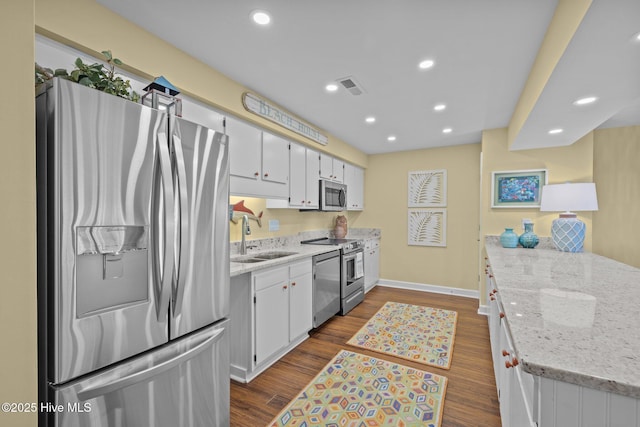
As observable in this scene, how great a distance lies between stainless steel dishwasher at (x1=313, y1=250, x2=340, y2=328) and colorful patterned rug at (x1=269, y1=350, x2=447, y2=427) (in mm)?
759

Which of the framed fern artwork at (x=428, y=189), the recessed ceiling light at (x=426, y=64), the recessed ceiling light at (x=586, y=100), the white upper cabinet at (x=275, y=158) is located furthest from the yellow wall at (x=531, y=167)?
the white upper cabinet at (x=275, y=158)

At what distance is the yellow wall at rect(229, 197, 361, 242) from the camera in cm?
296

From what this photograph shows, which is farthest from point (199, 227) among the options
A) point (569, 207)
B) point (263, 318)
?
point (569, 207)

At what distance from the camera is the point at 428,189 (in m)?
4.86

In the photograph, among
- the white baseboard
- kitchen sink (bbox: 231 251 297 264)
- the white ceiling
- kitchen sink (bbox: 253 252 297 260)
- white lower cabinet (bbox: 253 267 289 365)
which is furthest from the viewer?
the white baseboard

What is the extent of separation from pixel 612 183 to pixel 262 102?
4.53 m

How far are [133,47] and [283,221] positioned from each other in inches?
93.8

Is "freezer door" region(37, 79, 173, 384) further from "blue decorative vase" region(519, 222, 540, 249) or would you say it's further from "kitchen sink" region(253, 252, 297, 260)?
"blue decorative vase" region(519, 222, 540, 249)

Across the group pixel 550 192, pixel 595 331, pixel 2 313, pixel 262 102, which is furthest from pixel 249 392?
pixel 550 192

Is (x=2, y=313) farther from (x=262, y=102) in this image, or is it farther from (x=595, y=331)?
(x=262, y=102)

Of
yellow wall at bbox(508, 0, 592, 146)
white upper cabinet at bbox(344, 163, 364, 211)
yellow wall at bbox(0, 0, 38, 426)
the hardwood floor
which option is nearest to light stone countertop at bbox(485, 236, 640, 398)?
the hardwood floor

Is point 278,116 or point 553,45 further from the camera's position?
point 278,116

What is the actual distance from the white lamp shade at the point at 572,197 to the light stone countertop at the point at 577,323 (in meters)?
1.05

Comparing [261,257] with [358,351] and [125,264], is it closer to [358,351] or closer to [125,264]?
[358,351]
